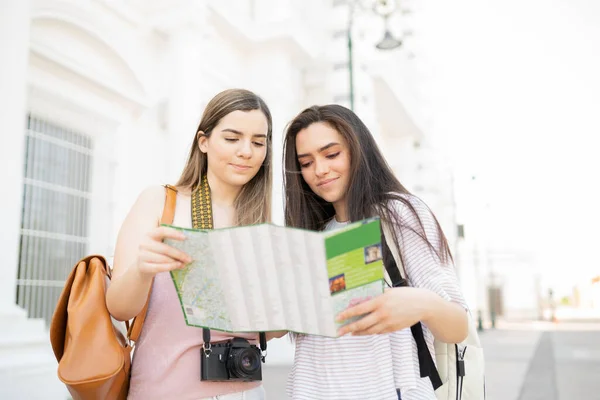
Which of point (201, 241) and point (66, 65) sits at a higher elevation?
point (66, 65)

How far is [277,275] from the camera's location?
1.82m

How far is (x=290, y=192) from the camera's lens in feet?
8.53

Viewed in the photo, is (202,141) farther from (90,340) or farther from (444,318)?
(444,318)

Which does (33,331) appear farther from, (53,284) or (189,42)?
(189,42)

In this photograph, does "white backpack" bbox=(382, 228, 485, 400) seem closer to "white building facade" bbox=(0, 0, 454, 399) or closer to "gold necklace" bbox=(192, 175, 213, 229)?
"gold necklace" bbox=(192, 175, 213, 229)

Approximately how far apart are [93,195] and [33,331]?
331 cm

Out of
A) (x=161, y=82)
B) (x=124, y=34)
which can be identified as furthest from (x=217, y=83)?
(x=124, y=34)

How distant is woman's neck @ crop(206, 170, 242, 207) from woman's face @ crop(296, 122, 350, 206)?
391 mm

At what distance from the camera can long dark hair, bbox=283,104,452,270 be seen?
7.43 ft

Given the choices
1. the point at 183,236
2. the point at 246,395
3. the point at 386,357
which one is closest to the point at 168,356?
the point at 246,395

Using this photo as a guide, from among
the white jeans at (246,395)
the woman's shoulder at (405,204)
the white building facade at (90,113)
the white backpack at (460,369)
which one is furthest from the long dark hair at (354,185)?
the white building facade at (90,113)

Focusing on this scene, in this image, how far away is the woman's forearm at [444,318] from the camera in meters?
2.02

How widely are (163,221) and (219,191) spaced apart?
Result: 334 millimetres

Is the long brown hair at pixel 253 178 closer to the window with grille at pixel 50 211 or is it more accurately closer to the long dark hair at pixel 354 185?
the long dark hair at pixel 354 185
